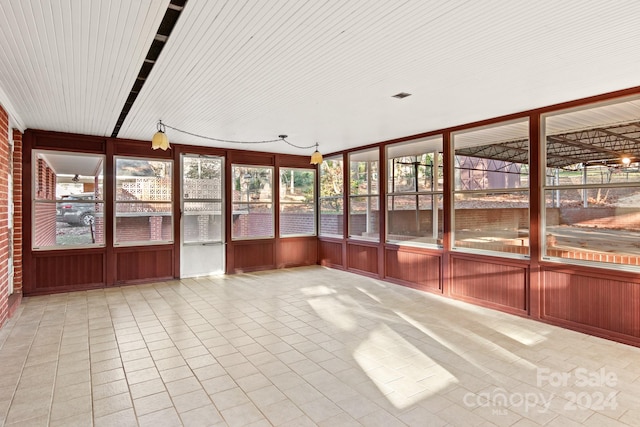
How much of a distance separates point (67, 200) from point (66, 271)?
1.18m

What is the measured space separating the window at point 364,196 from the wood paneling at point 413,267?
578 mm

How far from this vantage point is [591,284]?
3.95 meters

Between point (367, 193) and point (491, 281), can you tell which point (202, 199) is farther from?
point (491, 281)

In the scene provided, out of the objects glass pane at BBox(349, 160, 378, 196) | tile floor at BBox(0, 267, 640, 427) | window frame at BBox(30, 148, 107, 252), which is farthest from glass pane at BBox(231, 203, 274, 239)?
tile floor at BBox(0, 267, 640, 427)

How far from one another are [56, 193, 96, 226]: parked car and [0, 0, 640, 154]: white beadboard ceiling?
60.2 inches

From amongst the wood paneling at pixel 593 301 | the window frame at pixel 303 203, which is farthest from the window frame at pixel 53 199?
the wood paneling at pixel 593 301

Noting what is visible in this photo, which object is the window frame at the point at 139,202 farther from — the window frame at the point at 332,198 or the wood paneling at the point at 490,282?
the wood paneling at the point at 490,282

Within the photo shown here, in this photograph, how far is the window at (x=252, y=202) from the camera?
7512 mm

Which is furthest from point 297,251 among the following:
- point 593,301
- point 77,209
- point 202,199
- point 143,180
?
point 593,301

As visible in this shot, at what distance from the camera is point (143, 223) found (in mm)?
6586

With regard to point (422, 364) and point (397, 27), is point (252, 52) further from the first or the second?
point (422, 364)

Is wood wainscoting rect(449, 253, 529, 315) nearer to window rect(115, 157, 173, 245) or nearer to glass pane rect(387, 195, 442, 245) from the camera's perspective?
glass pane rect(387, 195, 442, 245)

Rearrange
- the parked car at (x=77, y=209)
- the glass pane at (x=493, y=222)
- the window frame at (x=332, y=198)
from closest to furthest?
the glass pane at (x=493, y=222) → the parked car at (x=77, y=209) → the window frame at (x=332, y=198)

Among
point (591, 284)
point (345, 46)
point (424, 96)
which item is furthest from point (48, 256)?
point (591, 284)
